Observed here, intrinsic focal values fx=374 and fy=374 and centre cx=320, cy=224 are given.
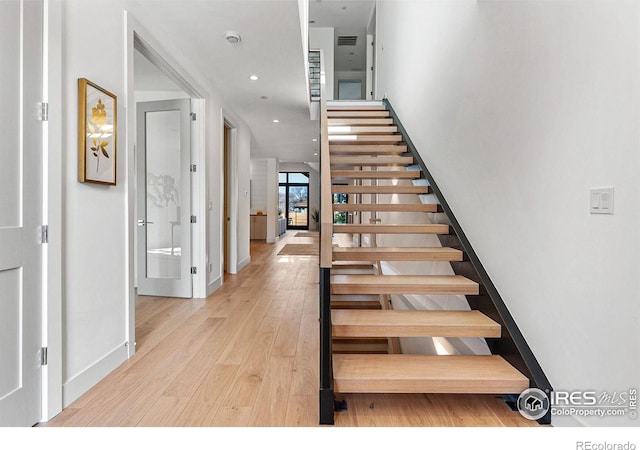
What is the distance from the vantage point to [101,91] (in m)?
2.21

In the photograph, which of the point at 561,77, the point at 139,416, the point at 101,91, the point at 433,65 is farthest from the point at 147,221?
the point at 561,77

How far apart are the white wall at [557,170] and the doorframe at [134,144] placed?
2.36m

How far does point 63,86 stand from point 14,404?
1522mm

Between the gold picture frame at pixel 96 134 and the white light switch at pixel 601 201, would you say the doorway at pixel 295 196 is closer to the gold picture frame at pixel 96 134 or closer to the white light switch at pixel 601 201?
the gold picture frame at pixel 96 134

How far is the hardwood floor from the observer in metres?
1.82

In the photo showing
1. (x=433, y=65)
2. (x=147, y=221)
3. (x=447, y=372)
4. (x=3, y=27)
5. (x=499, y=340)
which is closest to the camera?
(x=3, y=27)

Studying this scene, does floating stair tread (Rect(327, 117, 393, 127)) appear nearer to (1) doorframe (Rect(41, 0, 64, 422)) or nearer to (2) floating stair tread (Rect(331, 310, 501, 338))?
(2) floating stair tread (Rect(331, 310, 501, 338))

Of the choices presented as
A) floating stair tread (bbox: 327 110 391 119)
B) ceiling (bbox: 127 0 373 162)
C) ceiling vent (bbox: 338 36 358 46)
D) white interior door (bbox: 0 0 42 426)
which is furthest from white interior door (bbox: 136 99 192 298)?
ceiling vent (bbox: 338 36 358 46)

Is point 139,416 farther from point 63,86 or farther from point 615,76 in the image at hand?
point 615,76

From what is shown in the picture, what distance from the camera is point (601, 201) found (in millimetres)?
1539

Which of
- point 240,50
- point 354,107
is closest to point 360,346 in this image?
point 240,50

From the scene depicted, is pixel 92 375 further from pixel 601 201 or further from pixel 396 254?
pixel 601 201

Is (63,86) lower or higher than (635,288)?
higher

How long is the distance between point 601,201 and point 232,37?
301 cm
